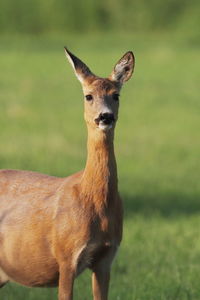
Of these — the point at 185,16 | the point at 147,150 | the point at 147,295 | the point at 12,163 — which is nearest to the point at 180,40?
the point at 185,16

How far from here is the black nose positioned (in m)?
7.49

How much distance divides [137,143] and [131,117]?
15.1 feet

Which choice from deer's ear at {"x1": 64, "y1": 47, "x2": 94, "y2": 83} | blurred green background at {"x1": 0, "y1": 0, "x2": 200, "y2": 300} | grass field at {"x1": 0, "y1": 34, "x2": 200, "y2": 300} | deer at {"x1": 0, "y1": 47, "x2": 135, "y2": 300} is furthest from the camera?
blurred green background at {"x1": 0, "y1": 0, "x2": 200, "y2": 300}

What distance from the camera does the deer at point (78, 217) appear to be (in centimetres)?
769

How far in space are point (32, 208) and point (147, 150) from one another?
18540 millimetres

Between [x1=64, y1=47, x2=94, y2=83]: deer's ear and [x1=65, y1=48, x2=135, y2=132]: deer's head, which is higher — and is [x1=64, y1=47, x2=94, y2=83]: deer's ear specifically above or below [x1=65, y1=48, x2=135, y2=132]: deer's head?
above

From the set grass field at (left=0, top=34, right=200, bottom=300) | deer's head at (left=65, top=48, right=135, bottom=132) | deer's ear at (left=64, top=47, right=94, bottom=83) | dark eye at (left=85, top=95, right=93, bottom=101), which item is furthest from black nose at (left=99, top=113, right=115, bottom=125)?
grass field at (left=0, top=34, right=200, bottom=300)

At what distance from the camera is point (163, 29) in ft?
225

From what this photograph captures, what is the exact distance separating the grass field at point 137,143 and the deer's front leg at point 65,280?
228cm

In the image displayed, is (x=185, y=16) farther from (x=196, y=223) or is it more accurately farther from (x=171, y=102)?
(x=196, y=223)

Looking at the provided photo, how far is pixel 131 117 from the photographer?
1271 inches

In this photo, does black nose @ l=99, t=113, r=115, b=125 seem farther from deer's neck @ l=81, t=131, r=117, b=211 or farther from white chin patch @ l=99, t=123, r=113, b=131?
deer's neck @ l=81, t=131, r=117, b=211

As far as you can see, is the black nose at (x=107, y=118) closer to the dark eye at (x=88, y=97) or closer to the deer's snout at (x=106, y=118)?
the deer's snout at (x=106, y=118)

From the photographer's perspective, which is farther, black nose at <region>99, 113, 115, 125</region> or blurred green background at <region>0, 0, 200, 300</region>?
blurred green background at <region>0, 0, 200, 300</region>
